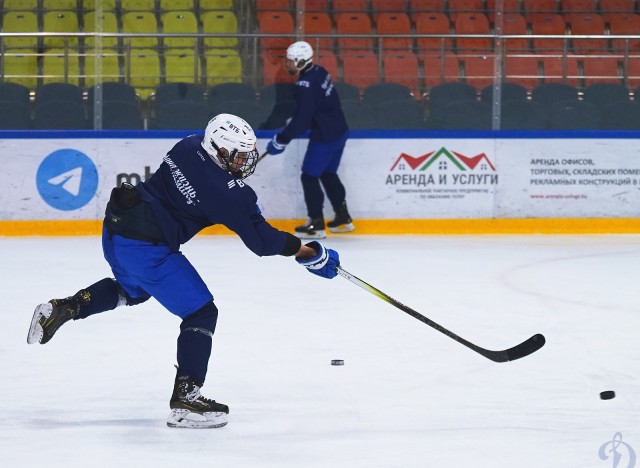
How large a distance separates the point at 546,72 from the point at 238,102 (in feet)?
8.40

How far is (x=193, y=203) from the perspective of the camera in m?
4.18

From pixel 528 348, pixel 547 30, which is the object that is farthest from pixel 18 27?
pixel 528 348

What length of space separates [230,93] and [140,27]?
88 centimetres

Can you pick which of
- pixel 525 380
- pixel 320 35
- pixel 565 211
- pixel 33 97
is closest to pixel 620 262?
pixel 565 211

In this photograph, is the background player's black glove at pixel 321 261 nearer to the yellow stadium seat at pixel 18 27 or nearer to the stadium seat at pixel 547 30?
the yellow stadium seat at pixel 18 27

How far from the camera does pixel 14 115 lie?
936cm

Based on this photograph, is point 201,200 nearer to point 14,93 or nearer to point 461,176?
point 14,93

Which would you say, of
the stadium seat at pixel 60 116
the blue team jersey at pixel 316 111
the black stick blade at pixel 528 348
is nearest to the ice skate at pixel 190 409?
the black stick blade at pixel 528 348

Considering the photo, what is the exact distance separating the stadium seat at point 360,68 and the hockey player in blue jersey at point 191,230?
218 inches

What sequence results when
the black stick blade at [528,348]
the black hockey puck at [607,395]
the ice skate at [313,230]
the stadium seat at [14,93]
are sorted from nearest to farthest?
the black hockey puck at [607,395] < the black stick blade at [528,348] < the stadium seat at [14,93] < the ice skate at [313,230]

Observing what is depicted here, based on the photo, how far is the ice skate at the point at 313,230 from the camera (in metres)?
9.38

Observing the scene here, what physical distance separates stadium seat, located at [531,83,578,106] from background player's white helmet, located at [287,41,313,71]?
193cm

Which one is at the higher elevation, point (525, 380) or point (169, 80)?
point (169, 80)

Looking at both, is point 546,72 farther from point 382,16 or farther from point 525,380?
point 525,380
